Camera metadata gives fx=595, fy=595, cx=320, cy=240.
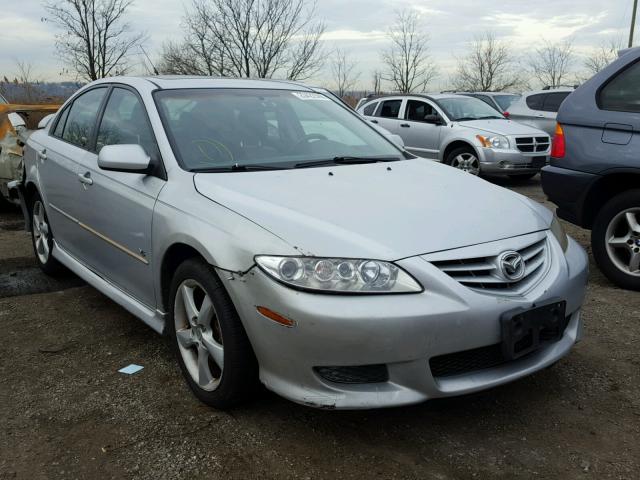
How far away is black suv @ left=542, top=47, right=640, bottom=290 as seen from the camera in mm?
4266

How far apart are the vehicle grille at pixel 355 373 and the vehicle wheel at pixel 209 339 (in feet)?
1.21

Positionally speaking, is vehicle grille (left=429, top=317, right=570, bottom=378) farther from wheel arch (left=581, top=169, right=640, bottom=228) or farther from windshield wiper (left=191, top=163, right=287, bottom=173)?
wheel arch (left=581, top=169, right=640, bottom=228)

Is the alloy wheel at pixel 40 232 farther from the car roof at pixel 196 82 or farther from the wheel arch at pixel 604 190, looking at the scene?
the wheel arch at pixel 604 190

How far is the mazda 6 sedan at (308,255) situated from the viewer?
2270 millimetres

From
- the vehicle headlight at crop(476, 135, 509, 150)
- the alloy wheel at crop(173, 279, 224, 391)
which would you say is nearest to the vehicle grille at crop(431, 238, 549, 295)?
the alloy wheel at crop(173, 279, 224, 391)

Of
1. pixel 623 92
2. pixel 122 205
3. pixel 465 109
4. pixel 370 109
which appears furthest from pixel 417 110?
pixel 122 205

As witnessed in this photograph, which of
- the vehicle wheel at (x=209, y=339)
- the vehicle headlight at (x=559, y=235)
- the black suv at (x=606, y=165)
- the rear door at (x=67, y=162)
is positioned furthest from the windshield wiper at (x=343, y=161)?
the black suv at (x=606, y=165)

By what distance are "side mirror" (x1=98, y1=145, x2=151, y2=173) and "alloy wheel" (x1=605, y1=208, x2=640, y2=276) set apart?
11.0 ft

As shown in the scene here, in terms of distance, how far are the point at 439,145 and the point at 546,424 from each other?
8199 mm

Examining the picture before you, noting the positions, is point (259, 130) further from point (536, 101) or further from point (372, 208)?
point (536, 101)

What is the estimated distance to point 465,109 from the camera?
35.1 feet

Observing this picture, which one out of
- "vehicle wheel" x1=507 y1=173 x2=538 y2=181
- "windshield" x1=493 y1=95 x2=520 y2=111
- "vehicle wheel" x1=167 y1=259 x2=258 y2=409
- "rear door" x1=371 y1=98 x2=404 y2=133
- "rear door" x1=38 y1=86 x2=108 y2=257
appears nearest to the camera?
"vehicle wheel" x1=167 y1=259 x2=258 y2=409

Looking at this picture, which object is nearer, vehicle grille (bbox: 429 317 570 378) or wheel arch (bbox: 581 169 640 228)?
vehicle grille (bbox: 429 317 570 378)

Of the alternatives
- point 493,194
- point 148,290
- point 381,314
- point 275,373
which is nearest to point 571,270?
point 493,194
